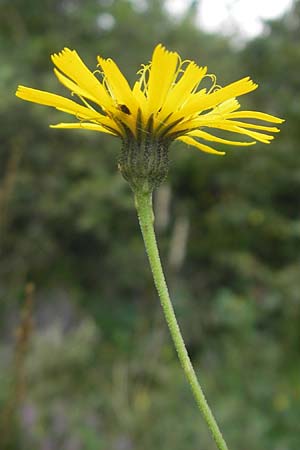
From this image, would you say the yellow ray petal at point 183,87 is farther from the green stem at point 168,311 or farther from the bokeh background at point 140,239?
the bokeh background at point 140,239

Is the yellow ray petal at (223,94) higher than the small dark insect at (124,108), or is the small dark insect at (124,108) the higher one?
the small dark insect at (124,108)

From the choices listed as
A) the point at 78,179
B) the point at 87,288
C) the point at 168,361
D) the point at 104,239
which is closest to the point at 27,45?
the point at 78,179

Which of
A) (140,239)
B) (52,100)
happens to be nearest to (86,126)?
(52,100)

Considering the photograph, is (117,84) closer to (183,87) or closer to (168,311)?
(183,87)

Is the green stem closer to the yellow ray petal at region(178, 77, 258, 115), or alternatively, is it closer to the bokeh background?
the yellow ray petal at region(178, 77, 258, 115)

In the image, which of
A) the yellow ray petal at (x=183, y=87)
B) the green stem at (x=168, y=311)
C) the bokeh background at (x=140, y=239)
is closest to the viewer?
the green stem at (x=168, y=311)

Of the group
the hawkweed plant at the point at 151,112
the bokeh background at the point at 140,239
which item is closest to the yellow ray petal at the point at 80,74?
the hawkweed plant at the point at 151,112

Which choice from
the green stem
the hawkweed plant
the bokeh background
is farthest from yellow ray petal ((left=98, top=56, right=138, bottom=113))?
Answer: the bokeh background
